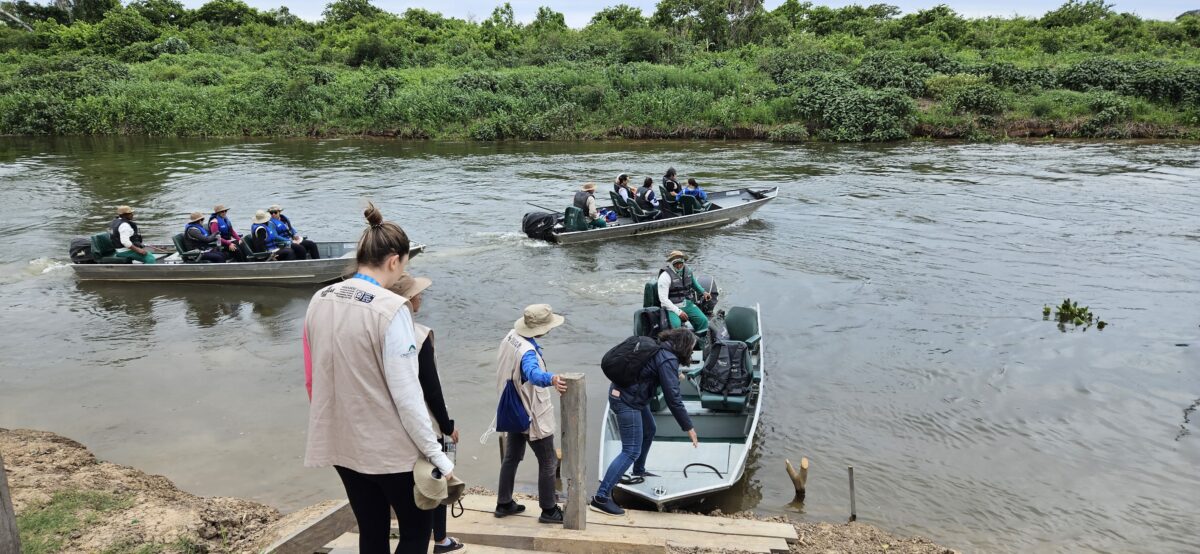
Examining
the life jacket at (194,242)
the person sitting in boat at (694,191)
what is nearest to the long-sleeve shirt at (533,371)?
the life jacket at (194,242)

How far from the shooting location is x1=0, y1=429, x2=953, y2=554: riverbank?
512cm

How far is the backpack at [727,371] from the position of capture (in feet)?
26.5

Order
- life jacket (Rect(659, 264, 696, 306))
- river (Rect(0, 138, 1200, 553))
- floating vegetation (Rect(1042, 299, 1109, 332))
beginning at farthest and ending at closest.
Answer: floating vegetation (Rect(1042, 299, 1109, 332)) → life jacket (Rect(659, 264, 696, 306)) → river (Rect(0, 138, 1200, 553))

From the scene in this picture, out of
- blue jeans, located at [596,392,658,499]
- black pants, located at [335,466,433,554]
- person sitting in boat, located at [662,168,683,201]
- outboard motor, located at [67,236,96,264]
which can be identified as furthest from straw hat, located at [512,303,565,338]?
person sitting in boat, located at [662,168,683,201]

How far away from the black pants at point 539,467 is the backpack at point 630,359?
2.65ft

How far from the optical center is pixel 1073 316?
12.3 metres

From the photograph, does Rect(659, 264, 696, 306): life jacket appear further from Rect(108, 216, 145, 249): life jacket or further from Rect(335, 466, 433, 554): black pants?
Rect(108, 216, 145, 249): life jacket

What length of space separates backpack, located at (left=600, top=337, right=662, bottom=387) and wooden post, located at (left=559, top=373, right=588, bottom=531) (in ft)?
3.41

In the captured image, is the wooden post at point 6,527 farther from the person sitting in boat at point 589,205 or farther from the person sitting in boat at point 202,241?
the person sitting in boat at point 589,205

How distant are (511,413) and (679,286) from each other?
4802 millimetres

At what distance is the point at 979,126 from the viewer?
3309cm

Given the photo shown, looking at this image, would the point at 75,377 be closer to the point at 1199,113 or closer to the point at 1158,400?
the point at 1158,400

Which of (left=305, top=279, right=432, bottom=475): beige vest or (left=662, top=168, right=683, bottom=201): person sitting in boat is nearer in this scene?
(left=305, top=279, right=432, bottom=475): beige vest

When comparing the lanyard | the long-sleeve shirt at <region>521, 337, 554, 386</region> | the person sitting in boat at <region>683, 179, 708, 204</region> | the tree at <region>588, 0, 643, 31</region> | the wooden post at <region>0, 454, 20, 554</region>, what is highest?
the tree at <region>588, 0, 643, 31</region>
